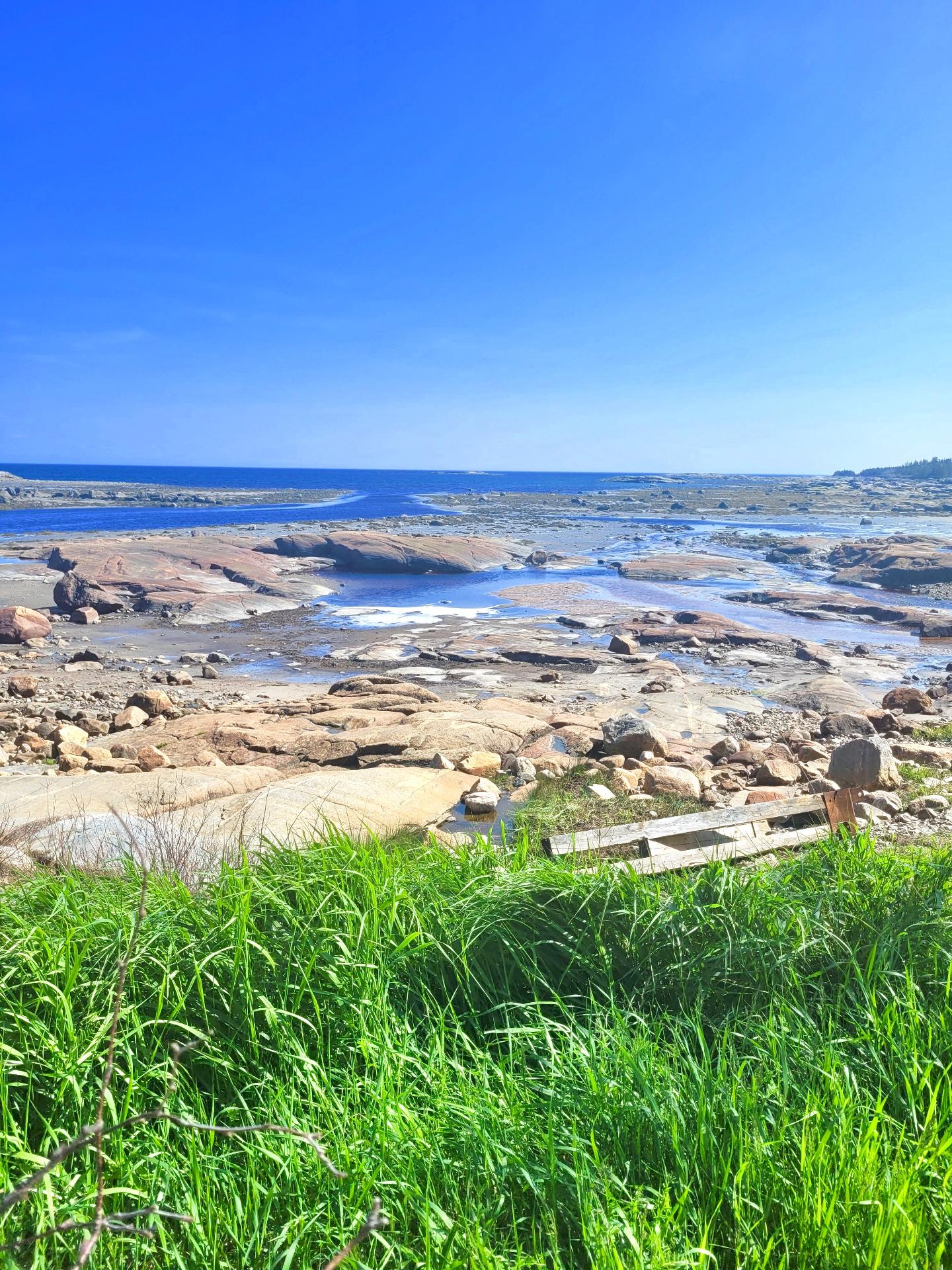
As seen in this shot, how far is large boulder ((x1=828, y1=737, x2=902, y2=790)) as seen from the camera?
848cm

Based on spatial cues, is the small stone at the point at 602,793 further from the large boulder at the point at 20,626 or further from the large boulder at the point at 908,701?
the large boulder at the point at 20,626

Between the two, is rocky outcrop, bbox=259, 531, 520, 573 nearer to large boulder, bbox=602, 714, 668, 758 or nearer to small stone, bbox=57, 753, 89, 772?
large boulder, bbox=602, 714, 668, 758

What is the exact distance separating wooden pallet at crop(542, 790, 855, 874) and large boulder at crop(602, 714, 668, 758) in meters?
3.39

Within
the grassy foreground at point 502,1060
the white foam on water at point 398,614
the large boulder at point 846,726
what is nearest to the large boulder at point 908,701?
the large boulder at point 846,726

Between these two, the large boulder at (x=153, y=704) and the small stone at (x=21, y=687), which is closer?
the large boulder at (x=153, y=704)

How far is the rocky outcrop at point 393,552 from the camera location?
118 ft

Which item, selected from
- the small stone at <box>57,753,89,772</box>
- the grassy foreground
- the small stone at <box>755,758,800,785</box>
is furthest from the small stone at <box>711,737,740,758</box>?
the small stone at <box>57,753,89,772</box>

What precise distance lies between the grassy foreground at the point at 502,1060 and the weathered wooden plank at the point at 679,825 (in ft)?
3.51

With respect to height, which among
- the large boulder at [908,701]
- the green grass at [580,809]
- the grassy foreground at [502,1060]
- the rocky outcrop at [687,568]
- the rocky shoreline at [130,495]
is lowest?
the large boulder at [908,701]

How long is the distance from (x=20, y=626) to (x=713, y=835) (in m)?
18.3

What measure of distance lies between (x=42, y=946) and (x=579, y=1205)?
2.38 meters

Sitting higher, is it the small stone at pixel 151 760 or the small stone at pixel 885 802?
the small stone at pixel 885 802

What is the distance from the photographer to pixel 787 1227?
246 cm

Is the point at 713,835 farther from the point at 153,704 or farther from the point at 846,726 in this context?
the point at 153,704
